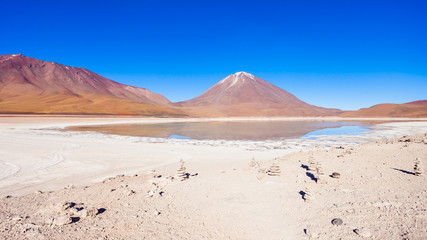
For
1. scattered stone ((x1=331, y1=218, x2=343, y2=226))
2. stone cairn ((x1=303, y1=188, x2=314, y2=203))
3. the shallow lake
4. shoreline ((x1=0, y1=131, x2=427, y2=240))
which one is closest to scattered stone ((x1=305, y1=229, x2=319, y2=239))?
shoreline ((x1=0, y1=131, x2=427, y2=240))

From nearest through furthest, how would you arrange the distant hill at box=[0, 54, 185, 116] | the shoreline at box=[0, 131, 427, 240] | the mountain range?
1. the shoreline at box=[0, 131, 427, 240]
2. the mountain range
3. the distant hill at box=[0, 54, 185, 116]

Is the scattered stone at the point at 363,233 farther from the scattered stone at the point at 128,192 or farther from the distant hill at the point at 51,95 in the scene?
the distant hill at the point at 51,95

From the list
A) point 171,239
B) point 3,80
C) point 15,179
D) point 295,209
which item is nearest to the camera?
point 171,239

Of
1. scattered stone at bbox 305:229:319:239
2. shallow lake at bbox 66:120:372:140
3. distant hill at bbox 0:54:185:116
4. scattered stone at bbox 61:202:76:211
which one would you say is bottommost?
scattered stone at bbox 305:229:319:239

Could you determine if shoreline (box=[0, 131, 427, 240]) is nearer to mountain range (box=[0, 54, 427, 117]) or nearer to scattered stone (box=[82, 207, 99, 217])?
scattered stone (box=[82, 207, 99, 217])

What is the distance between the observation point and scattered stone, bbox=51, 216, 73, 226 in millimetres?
4369

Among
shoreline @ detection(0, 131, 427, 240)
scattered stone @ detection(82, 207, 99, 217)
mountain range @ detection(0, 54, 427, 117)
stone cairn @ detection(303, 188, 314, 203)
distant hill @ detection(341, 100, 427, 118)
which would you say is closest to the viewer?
shoreline @ detection(0, 131, 427, 240)

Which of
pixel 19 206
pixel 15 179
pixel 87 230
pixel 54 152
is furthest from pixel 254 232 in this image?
pixel 54 152

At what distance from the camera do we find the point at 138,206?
538 centimetres

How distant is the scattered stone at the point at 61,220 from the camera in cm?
437

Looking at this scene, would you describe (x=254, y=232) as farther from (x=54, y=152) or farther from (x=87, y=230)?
(x=54, y=152)

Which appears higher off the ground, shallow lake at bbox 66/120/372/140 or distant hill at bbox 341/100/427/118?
distant hill at bbox 341/100/427/118

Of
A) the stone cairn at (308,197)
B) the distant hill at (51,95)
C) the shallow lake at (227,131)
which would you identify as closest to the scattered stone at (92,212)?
the stone cairn at (308,197)

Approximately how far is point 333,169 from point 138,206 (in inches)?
239
